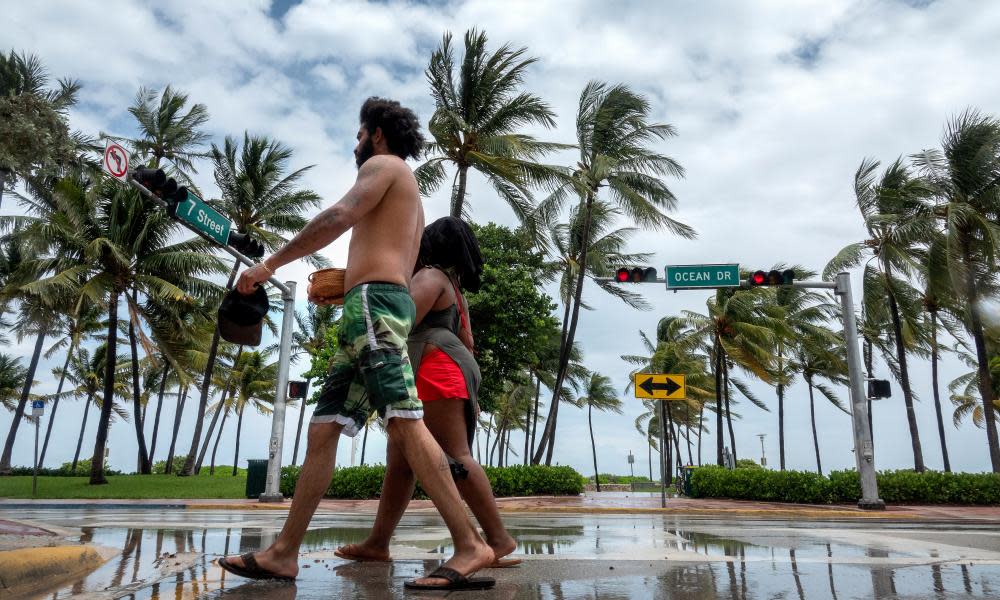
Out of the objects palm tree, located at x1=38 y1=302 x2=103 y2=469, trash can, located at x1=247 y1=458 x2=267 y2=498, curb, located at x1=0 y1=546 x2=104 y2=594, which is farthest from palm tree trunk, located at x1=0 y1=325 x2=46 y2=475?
curb, located at x1=0 y1=546 x2=104 y2=594

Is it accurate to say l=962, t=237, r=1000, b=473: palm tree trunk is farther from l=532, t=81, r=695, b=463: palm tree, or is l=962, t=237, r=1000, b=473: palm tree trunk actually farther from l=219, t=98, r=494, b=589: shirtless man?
l=219, t=98, r=494, b=589: shirtless man

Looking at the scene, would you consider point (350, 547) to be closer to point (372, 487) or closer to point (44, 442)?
point (372, 487)

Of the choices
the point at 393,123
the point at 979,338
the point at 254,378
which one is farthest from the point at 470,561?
the point at 254,378

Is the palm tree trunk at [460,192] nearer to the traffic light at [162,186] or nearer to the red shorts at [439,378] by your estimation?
the traffic light at [162,186]

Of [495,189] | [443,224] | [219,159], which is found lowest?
[443,224]

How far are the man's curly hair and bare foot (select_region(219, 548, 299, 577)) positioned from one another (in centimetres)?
164

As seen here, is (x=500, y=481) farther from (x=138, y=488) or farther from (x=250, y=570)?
(x=250, y=570)

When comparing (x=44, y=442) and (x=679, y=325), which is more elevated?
(x=679, y=325)

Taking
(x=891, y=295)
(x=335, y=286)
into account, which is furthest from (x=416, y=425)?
(x=891, y=295)

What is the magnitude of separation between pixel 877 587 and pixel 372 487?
50.2 feet

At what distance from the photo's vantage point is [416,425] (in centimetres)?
245

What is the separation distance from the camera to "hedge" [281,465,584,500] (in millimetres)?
16766

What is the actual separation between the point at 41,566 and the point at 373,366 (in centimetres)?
152

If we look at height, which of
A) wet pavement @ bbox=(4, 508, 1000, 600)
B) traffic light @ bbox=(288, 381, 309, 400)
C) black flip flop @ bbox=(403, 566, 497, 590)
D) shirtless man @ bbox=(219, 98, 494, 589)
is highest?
traffic light @ bbox=(288, 381, 309, 400)
